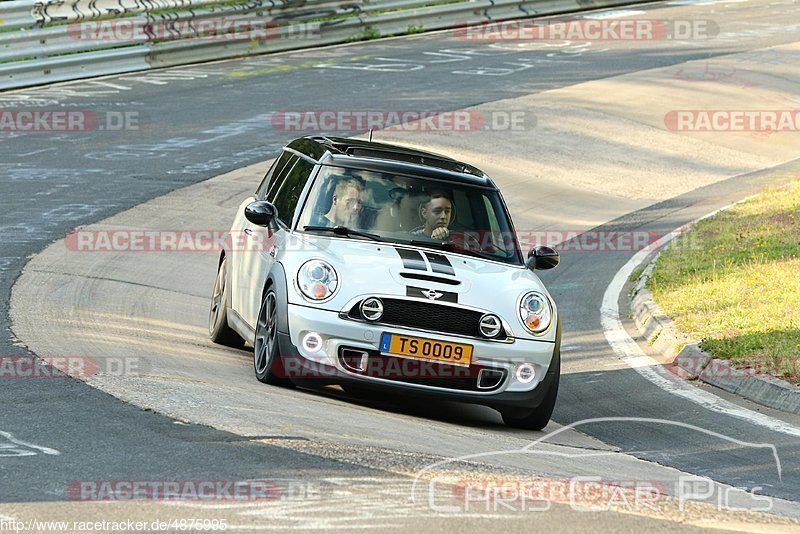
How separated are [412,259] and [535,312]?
869mm

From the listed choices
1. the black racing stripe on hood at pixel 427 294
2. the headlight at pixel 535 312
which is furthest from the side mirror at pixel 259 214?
the headlight at pixel 535 312

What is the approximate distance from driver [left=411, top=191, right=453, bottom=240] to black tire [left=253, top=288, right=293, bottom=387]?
45.7 inches

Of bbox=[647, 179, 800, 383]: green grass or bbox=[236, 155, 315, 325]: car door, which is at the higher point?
bbox=[236, 155, 315, 325]: car door

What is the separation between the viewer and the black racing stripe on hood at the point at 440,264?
28.0 feet

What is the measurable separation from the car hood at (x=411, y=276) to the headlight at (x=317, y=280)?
0.13 ft

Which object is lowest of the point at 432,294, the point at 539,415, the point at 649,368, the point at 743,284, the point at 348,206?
the point at 649,368

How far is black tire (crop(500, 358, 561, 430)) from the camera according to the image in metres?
8.66

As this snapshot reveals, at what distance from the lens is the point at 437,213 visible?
939cm

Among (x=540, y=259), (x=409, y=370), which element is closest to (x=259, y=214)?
(x=409, y=370)

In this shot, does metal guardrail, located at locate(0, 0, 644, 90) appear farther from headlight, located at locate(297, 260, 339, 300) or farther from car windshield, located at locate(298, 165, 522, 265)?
headlight, located at locate(297, 260, 339, 300)

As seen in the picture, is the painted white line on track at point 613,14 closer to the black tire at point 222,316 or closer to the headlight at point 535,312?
the black tire at point 222,316

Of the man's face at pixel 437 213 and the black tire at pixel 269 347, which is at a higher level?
the man's face at pixel 437 213

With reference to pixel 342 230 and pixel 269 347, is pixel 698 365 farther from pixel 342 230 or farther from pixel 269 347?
pixel 269 347

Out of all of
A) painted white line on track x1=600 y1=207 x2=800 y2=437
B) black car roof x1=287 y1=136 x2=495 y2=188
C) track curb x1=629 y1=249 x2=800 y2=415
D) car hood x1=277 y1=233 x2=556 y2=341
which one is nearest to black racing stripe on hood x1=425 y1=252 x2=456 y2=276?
car hood x1=277 y1=233 x2=556 y2=341
